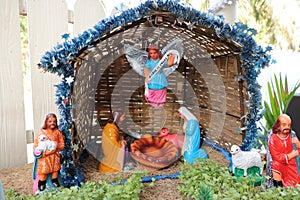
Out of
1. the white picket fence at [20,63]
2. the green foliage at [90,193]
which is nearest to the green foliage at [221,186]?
the green foliage at [90,193]

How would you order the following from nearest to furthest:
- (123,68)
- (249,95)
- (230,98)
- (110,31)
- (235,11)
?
(110,31)
(249,95)
(230,98)
(235,11)
(123,68)

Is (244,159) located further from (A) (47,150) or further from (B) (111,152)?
(A) (47,150)

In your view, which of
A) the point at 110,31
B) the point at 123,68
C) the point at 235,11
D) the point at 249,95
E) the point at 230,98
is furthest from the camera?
the point at 123,68

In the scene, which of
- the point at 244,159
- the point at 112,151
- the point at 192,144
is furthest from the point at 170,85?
the point at 244,159

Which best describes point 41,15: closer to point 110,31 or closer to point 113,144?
point 110,31

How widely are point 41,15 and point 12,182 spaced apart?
1.15 m

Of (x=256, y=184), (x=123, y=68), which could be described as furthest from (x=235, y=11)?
(x=256, y=184)

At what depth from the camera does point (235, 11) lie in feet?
7.74

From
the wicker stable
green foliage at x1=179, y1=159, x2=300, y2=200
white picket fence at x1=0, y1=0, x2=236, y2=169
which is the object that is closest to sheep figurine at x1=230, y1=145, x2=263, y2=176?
green foliage at x1=179, y1=159, x2=300, y2=200

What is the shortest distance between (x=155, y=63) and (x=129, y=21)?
61 centimetres

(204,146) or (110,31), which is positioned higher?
(110,31)

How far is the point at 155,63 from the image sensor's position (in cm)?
215

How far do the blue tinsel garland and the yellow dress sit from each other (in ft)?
1.23

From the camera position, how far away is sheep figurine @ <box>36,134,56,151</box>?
1526 millimetres
